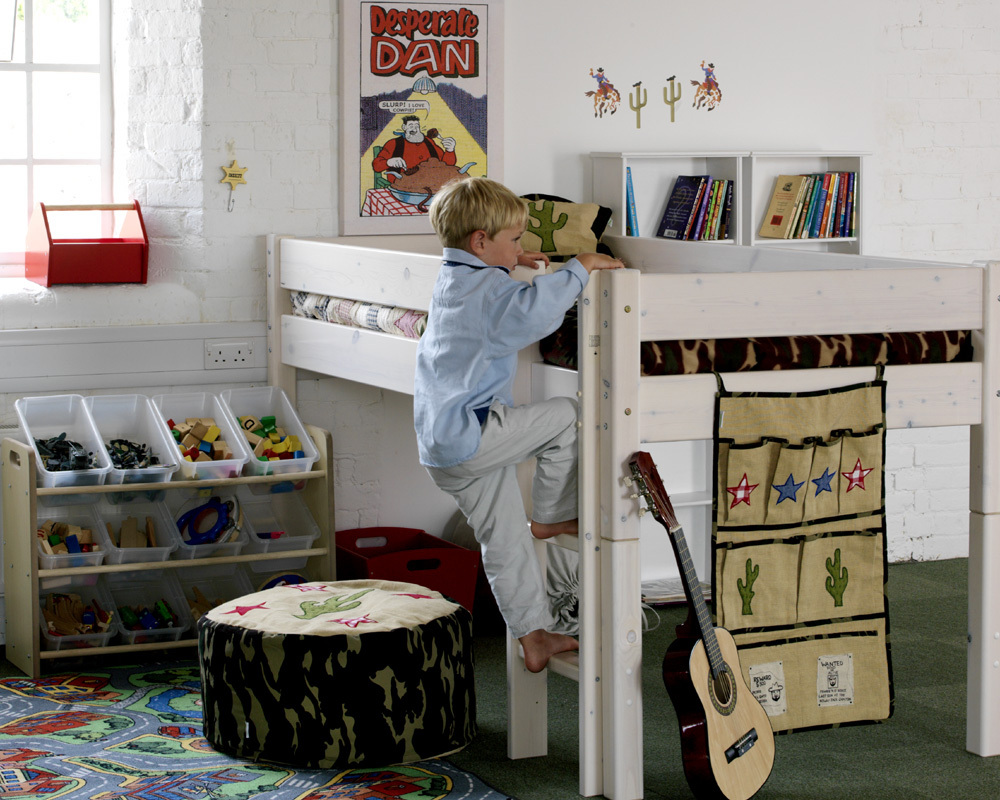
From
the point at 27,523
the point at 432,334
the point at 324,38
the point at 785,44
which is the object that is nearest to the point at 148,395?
the point at 27,523

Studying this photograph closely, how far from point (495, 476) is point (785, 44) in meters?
2.27

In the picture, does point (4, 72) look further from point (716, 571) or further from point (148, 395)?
point (716, 571)

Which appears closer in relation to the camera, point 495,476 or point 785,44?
point 495,476

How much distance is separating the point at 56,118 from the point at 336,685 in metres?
2.11

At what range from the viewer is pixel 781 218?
4.24m

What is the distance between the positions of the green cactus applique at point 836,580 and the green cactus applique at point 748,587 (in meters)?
0.17

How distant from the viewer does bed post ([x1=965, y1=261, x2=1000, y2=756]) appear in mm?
Answer: 2740

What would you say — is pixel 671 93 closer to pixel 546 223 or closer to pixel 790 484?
pixel 546 223

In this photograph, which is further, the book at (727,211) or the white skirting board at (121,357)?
the book at (727,211)

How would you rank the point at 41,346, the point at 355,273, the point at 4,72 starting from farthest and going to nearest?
the point at 4,72 → the point at 41,346 → the point at 355,273

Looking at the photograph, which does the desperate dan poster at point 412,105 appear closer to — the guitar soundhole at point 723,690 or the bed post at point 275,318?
the bed post at point 275,318

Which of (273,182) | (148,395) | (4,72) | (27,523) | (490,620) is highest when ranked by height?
(4,72)

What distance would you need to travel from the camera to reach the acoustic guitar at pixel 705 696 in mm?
2395

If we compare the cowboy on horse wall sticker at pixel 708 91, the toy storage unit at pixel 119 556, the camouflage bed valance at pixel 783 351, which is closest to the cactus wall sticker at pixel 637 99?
the cowboy on horse wall sticker at pixel 708 91
